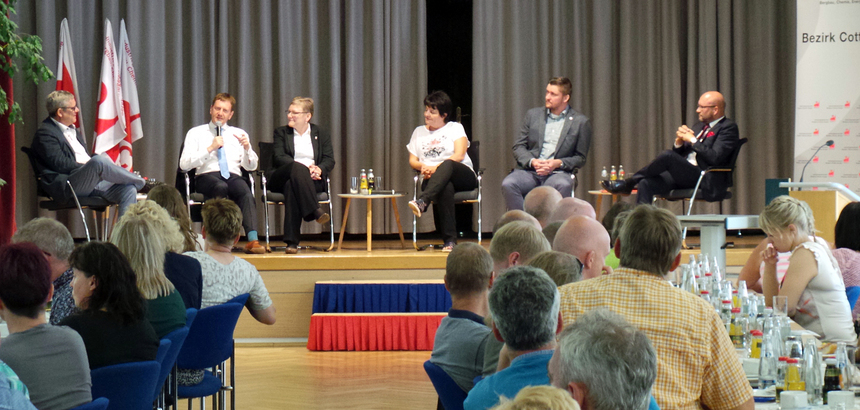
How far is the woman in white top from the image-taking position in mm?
3707

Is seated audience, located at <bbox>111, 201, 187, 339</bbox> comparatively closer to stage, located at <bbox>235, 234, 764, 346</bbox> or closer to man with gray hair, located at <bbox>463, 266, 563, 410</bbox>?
man with gray hair, located at <bbox>463, 266, 563, 410</bbox>

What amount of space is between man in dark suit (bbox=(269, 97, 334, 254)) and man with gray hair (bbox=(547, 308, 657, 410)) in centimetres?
542

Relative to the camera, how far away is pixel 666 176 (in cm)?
700

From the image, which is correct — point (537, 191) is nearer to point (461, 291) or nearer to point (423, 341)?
point (423, 341)

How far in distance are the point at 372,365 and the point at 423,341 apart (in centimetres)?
60

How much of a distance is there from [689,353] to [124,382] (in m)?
1.52

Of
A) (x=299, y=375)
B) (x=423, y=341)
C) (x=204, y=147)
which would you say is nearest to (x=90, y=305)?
(x=299, y=375)

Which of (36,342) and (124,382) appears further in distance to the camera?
(124,382)

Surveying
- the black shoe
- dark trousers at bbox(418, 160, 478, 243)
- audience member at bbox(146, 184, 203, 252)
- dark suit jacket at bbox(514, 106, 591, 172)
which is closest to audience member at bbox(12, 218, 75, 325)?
audience member at bbox(146, 184, 203, 252)

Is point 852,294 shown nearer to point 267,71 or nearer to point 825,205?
point 825,205

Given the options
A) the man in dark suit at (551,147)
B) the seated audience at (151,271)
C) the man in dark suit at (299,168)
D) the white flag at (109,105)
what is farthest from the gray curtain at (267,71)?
the seated audience at (151,271)

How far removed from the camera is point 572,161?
23.3ft

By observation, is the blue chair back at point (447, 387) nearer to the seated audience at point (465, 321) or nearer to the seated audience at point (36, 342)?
the seated audience at point (465, 321)

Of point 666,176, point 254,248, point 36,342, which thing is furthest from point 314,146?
point 36,342
